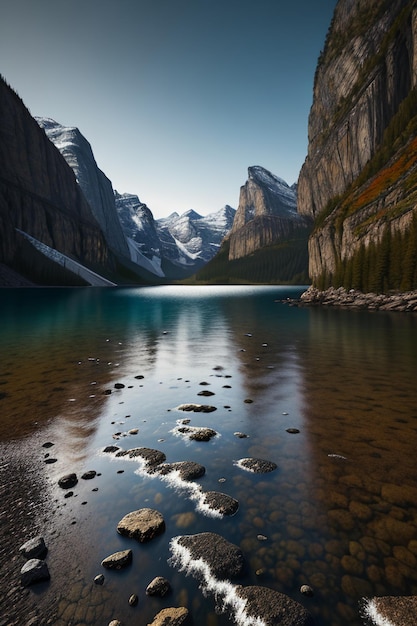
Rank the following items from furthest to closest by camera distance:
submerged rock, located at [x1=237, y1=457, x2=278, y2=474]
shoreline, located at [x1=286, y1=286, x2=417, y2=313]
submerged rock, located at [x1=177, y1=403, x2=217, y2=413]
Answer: shoreline, located at [x1=286, y1=286, x2=417, y2=313]
submerged rock, located at [x1=177, y1=403, x2=217, y2=413]
submerged rock, located at [x1=237, y1=457, x2=278, y2=474]

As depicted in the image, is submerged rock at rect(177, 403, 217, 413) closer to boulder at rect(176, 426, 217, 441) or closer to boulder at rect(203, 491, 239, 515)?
boulder at rect(176, 426, 217, 441)

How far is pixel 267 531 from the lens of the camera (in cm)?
570

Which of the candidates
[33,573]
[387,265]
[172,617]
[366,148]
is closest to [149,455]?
[33,573]

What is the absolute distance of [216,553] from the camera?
5172 mm

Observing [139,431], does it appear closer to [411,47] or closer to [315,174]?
[411,47]

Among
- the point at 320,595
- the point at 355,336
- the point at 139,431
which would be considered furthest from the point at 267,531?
the point at 355,336

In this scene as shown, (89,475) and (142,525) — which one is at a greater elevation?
(142,525)

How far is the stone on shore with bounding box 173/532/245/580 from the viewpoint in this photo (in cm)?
486

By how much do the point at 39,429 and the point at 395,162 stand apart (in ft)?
329

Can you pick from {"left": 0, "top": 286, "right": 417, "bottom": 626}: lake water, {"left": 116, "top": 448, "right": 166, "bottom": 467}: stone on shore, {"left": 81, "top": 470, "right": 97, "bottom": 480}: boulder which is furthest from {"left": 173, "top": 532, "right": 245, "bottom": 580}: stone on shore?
{"left": 81, "top": 470, "right": 97, "bottom": 480}: boulder

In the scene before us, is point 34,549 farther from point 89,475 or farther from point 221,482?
point 221,482

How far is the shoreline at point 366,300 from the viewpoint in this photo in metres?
50.4

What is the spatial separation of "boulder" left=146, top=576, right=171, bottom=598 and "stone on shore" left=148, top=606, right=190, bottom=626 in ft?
1.00

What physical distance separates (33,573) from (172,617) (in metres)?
2.34
